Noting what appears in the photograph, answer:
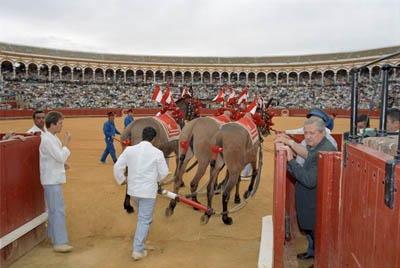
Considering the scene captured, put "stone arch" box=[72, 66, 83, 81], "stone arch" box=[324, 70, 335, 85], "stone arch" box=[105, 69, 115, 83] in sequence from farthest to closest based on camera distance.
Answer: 1. "stone arch" box=[105, 69, 115, 83]
2. "stone arch" box=[324, 70, 335, 85]
3. "stone arch" box=[72, 66, 83, 81]

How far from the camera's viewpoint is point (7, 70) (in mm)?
42906

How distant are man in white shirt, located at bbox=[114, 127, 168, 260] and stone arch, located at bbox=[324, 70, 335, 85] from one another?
5182 cm

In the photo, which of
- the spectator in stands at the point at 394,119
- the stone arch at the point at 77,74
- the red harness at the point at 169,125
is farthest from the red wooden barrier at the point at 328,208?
the stone arch at the point at 77,74

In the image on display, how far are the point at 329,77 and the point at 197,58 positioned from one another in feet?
80.1

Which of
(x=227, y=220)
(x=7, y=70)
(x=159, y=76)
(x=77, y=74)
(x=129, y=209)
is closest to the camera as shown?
(x=227, y=220)

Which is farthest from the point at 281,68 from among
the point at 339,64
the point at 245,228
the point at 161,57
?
the point at 245,228

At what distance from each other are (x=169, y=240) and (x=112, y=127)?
5453 mm

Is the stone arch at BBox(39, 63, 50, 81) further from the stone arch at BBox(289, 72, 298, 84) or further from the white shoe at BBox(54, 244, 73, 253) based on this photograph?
the white shoe at BBox(54, 244, 73, 253)

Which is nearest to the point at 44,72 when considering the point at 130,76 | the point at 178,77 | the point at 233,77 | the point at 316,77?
the point at 130,76

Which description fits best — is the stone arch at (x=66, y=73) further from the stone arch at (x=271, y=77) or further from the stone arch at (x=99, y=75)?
the stone arch at (x=271, y=77)

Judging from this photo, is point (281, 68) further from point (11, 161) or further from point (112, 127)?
point (11, 161)

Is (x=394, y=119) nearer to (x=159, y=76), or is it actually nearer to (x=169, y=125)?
(x=169, y=125)

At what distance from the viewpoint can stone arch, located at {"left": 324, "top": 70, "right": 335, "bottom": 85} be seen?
163 feet

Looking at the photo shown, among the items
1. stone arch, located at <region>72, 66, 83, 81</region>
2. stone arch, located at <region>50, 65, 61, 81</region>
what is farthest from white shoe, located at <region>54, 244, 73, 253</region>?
stone arch, located at <region>72, 66, 83, 81</region>
